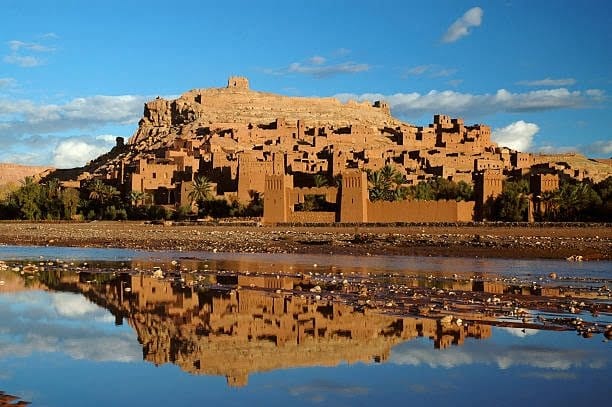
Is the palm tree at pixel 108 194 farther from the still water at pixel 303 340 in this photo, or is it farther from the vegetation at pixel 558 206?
the still water at pixel 303 340

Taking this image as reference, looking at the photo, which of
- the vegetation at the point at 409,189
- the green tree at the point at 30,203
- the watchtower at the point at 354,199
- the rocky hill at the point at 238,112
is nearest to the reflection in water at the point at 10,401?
the watchtower at the point at 354,199

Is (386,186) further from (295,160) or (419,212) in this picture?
(295,160)

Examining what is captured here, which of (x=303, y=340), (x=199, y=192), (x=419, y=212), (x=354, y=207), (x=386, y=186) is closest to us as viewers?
(x=303, y=340)

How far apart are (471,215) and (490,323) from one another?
3977 cm

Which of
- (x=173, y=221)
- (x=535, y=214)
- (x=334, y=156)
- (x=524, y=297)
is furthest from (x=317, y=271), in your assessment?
(x=334, y=156)

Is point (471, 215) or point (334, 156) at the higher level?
point (334, 156)

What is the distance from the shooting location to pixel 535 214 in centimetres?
5356

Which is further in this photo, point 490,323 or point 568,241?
point 568,241

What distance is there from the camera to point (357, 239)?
3962cm

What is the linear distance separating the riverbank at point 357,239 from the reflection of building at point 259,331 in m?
18.1

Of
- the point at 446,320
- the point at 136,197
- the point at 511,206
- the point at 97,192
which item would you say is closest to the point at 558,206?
the point at 511,206

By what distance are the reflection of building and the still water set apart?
3cm

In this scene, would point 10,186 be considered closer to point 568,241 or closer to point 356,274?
point 568,241

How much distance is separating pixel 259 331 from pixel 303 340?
1048 mm
